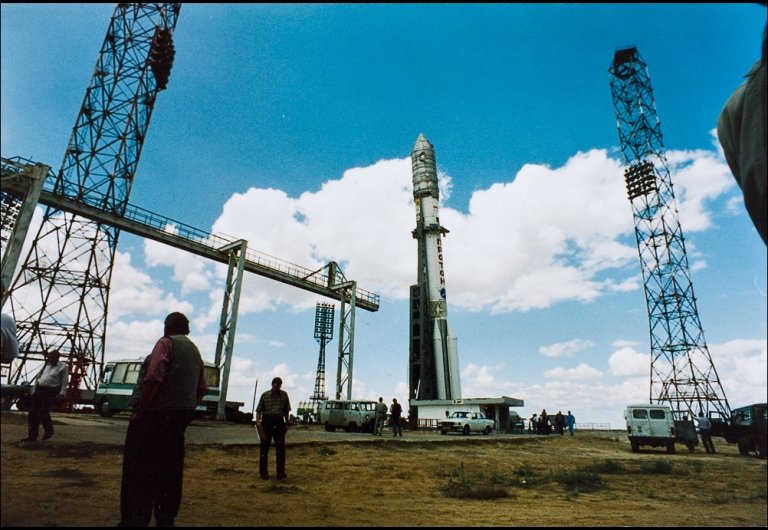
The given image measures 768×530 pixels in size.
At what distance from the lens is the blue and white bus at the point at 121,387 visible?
1931 cm

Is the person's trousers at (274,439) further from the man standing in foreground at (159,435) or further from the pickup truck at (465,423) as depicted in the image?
the pickup truck at (465,423)

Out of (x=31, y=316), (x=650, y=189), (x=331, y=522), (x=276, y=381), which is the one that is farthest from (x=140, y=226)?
(x=650, y=189)

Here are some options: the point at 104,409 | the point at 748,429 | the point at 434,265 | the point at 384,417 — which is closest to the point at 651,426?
the point at 748,429

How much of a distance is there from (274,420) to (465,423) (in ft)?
71.5

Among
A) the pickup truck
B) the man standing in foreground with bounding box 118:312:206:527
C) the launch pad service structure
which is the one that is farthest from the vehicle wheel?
the launch pad service structure

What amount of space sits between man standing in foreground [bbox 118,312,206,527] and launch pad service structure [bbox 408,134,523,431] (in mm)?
30160

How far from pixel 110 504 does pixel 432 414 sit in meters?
30.7

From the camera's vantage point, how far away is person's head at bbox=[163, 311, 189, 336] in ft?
12.4

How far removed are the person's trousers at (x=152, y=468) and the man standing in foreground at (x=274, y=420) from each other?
3.71 meters

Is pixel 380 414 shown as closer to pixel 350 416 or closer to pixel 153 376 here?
pixel 350 416

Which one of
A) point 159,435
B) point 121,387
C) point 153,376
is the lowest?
point 159,435

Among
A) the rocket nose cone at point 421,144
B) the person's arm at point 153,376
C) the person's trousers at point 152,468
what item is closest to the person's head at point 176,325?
the person's arm at point 153,376

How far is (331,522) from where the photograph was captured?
13.7 ft

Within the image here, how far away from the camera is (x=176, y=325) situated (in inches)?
150
